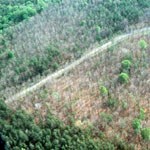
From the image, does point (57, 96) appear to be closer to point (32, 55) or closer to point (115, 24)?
point (32, 55)

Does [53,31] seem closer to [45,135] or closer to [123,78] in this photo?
[123,78]

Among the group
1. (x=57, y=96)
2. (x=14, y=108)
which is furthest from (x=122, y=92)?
(x=14, y=108)

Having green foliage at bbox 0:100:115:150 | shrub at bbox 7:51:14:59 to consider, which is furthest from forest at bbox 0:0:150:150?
shrub at bbox 7:51:14:59

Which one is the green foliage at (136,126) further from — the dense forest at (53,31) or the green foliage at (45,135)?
the dense forest at (53,31)

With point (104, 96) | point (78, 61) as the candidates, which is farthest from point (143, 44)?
point (104, 96)

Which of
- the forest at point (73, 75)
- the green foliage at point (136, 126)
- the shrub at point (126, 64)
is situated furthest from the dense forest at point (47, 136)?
the shrub at point (126, 64)

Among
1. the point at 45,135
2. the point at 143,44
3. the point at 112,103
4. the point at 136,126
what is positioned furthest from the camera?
the point at 143,44

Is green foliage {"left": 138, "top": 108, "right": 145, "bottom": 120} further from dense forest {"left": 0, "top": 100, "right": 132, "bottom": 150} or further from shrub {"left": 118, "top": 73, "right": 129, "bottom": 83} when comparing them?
shrub {"left": 118, "top": 73, "right": 129, "bottom": 83}
